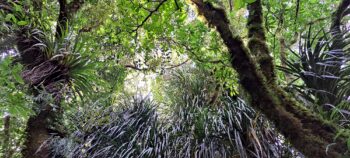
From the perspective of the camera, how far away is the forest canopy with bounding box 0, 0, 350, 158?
2234 millimetres

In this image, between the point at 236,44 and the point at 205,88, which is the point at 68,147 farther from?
the point at 236,44

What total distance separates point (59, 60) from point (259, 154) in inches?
98.9

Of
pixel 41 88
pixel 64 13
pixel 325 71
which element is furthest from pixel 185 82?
pixel 325 71

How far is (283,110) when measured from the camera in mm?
1963

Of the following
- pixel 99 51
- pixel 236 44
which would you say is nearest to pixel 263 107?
pixel 236 44

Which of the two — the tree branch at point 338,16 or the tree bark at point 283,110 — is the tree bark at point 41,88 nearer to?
the tree bark at point 283,110

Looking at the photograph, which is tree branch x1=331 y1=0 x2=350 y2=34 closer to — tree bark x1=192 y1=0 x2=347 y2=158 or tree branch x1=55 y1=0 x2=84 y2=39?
tree bark x1=192 y1=0 x2=347 y2=158

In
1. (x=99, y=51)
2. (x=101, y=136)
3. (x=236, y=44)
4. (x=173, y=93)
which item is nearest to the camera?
(x=236, y=44)

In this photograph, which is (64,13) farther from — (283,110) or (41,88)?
(283,110)

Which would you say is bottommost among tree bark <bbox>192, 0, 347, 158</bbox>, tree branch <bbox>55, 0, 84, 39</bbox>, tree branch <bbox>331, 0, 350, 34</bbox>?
tree bark <bbox>192, 0, 347, 158</bbox>

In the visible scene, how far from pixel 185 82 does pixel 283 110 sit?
133 inches

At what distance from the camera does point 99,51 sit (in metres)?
3.94

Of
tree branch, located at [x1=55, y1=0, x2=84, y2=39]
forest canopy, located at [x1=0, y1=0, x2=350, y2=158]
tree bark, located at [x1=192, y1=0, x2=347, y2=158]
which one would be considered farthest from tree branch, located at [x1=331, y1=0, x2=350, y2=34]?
tree branch, located at [x1=55, y1=0, x2=84, y2=39]

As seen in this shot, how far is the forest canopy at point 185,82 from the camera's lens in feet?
7.33
